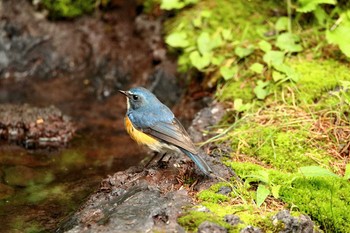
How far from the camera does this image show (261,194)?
4930mm

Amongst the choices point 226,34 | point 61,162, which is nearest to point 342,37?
point 226,34

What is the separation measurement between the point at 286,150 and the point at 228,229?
5.59 ft

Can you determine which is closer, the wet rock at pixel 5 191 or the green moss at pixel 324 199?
the green moss at pixel 324 199

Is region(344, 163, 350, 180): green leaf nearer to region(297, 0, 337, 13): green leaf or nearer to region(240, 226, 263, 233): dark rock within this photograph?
region(240, 226, 263, 233): dark rock

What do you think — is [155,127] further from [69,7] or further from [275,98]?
[69,7]

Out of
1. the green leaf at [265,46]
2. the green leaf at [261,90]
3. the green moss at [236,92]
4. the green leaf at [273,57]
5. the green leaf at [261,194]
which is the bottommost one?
the green moss at [236,92]

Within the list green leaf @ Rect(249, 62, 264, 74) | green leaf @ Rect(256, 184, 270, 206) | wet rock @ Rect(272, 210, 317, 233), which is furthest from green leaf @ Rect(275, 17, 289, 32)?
wet rock @ Rect(272, 210, 317, 233)

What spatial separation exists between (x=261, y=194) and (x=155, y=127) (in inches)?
52.5

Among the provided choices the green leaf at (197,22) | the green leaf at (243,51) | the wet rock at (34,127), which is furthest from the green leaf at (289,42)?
the wet rock at (34,127)

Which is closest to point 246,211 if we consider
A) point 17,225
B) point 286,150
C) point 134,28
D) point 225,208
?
point 225,208

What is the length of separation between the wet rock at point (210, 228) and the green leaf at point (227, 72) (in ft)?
10.8

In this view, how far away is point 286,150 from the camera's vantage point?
587cm

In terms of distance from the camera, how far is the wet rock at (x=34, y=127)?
7.47 meters

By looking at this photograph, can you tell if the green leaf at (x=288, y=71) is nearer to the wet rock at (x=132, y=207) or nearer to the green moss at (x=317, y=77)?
the green moss at (x=317, y=77)
